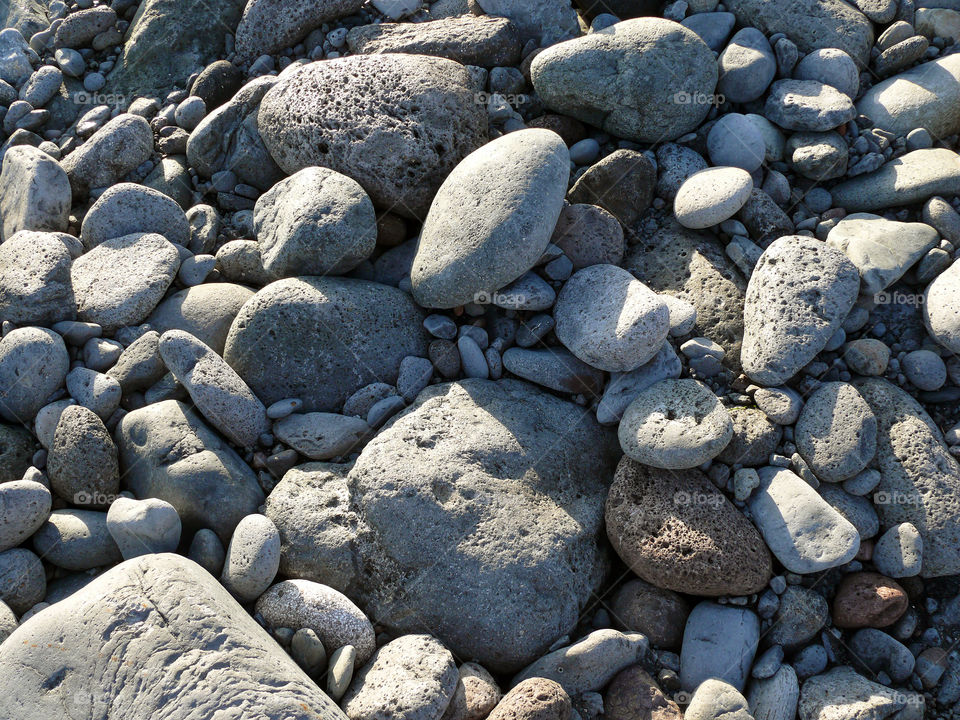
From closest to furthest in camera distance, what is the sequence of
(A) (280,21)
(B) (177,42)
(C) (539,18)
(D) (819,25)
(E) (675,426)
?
(E) (675,426) → (D) (819,25) → (C) (539,18) → (A) (280,21) → (B) (177,42)

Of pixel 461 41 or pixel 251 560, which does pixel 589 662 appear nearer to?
pixel 251 560

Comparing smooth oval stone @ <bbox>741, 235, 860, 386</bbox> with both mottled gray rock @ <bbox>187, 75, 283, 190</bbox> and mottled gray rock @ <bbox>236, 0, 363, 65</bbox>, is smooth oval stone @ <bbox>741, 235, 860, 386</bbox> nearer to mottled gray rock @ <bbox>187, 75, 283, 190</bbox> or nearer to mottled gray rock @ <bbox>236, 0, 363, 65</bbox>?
mottled gray rock @ <bbox>187, 75, 283, 190</bbox>

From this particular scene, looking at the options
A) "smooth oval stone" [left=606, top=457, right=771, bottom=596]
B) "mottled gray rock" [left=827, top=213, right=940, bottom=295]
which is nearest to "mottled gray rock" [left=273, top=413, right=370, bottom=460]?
"smooth oval stone" [left=606, top=457, right=771, bottom=596]

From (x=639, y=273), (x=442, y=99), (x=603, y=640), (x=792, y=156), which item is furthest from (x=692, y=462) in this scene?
(x=442, y=99)

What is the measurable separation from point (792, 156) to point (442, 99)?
2511mm

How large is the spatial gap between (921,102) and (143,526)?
5898 millimetres

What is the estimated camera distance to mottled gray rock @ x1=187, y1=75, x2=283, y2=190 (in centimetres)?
620

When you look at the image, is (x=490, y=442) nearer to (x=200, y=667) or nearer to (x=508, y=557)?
(x=508, y=557)

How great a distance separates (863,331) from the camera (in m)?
5.11

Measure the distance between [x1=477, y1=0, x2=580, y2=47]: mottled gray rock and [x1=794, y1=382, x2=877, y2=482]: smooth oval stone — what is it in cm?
357

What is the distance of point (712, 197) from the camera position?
5.20 metres

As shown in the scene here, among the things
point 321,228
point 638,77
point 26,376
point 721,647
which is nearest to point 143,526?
A: point 26,376

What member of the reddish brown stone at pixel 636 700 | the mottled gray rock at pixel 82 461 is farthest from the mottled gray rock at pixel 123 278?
the reddish brown stone at pixel 636 700

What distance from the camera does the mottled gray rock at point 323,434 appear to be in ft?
16.0
